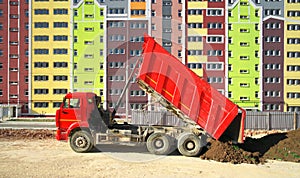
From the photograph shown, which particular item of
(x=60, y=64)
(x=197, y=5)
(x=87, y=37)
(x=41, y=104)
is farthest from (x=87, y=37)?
(x=197, y=5)

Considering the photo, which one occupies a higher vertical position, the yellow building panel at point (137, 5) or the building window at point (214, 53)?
the yellow building panel at point (137, 5)

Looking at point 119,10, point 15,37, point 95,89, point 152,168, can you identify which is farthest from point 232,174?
point 15,37

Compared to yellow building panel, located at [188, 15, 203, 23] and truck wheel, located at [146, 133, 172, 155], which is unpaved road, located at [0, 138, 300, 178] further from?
yellow building panel, located at [188, 15, 203, 23]

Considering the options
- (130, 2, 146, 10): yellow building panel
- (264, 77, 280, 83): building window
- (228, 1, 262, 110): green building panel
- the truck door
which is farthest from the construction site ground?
(130, 2, 146, 10): yellow building panel

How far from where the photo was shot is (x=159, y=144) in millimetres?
11984

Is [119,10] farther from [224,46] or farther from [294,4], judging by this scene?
[294,4]

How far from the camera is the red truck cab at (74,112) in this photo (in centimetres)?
1199

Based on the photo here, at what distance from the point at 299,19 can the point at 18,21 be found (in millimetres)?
48621

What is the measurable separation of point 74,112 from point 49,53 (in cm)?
3766

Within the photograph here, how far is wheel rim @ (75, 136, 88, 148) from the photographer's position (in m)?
12.1

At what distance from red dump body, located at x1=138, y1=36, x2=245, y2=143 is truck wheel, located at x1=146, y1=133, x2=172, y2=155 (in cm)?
143

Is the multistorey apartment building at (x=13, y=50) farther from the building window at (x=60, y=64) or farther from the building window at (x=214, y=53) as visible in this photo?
the building window at (x=214, y=53)

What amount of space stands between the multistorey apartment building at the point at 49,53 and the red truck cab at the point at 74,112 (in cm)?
3487

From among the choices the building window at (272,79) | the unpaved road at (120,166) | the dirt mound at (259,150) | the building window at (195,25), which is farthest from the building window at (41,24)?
the dirt mound at (259,150)
